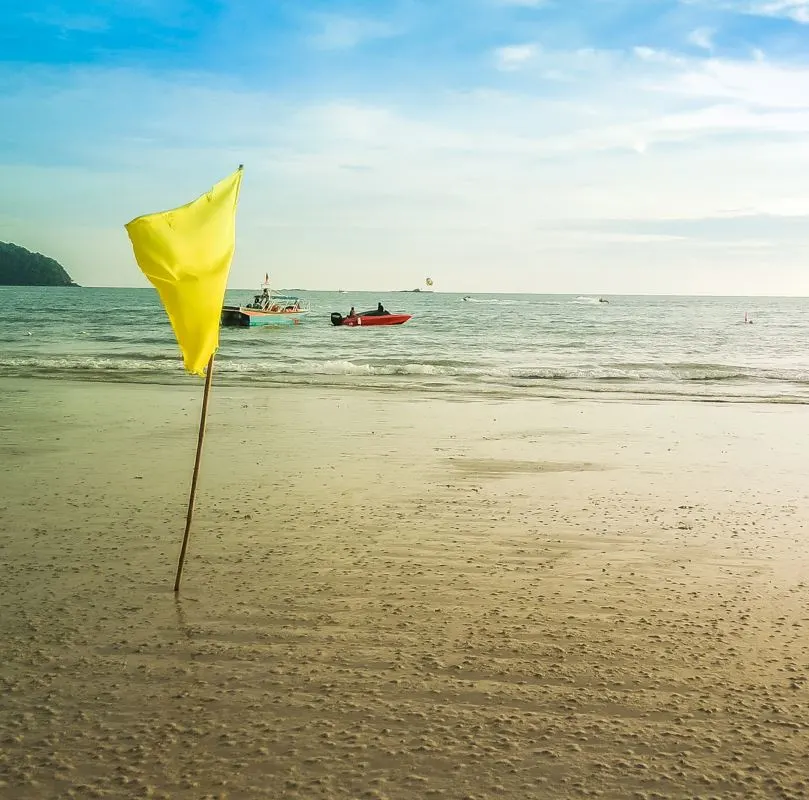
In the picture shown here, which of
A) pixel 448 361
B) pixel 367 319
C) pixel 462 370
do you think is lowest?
pixel 462 370

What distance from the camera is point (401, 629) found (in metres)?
3.83

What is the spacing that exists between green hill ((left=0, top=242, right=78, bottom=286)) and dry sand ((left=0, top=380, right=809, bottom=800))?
201 metres

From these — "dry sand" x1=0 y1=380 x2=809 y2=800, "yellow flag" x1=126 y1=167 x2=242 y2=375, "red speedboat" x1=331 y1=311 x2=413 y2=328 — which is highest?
"red speedboat" x1=331 y1=311 x2=413 y2=328

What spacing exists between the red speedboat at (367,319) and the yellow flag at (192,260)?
4442 cm

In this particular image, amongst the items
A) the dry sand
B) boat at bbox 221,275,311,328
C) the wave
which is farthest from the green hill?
the dry sand

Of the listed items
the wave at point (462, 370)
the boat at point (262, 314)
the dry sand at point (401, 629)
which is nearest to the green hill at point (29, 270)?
the boat at point (262, 314)

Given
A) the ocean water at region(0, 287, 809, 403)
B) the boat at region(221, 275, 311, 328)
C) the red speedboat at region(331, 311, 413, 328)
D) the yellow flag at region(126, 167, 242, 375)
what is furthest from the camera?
the red speedboat at region(331, 311, 413, 328)

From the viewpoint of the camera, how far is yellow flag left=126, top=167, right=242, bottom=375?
11.7 ft

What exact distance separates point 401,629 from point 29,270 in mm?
207883

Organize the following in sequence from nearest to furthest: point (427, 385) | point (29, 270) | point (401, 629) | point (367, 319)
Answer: point (401, 629), point (427, 385), point (367, 319), point (29, 270)

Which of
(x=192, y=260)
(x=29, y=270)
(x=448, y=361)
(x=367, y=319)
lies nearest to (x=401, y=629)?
(x=192, y=260)

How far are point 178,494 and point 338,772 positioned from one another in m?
4.17

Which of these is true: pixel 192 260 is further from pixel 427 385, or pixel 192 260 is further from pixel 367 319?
pixel 367 319

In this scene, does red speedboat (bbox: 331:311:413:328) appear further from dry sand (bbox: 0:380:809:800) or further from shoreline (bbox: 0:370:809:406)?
dry sand (bbox: 0:380:809:800)
